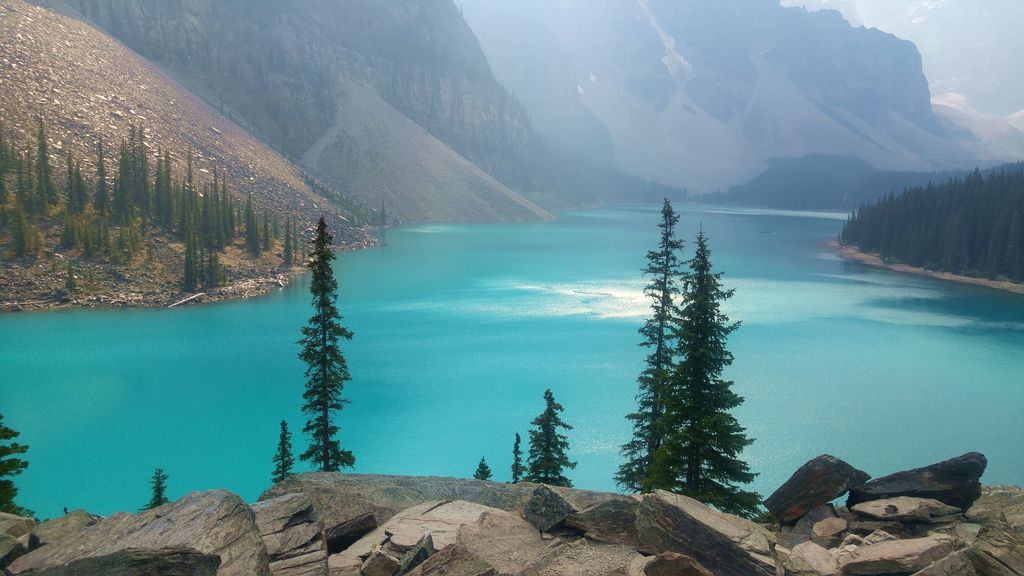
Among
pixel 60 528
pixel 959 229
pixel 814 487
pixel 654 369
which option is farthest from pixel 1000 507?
pixel 959 229

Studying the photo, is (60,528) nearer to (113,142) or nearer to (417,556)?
(417,556)

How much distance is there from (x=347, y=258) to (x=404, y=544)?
83.6m

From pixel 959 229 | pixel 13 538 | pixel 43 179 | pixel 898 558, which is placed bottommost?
pixel 13 538

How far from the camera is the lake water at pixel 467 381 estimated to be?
89.6 ft

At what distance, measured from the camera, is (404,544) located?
956 cm

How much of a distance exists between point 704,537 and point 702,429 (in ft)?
21.7

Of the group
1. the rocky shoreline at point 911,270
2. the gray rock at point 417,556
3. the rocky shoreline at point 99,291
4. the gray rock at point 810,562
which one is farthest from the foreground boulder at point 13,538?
the rocky shoreline at point 911,270

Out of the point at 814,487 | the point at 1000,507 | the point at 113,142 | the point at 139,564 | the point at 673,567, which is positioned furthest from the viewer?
the point at 113,142

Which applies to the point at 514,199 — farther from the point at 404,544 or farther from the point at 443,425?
the point at 404,544

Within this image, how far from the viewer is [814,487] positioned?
12078mm

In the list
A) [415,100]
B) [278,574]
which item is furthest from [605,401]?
[415,100]

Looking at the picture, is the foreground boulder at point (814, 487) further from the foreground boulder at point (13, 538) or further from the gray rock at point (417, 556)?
the foreground boulder at point (13, 538)

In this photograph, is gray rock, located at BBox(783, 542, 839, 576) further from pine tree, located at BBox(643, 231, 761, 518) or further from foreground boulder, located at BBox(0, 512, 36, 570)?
foreground boulder, located at BBox(0, 512, 36, 570)

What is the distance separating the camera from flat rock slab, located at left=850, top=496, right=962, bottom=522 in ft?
34.3
